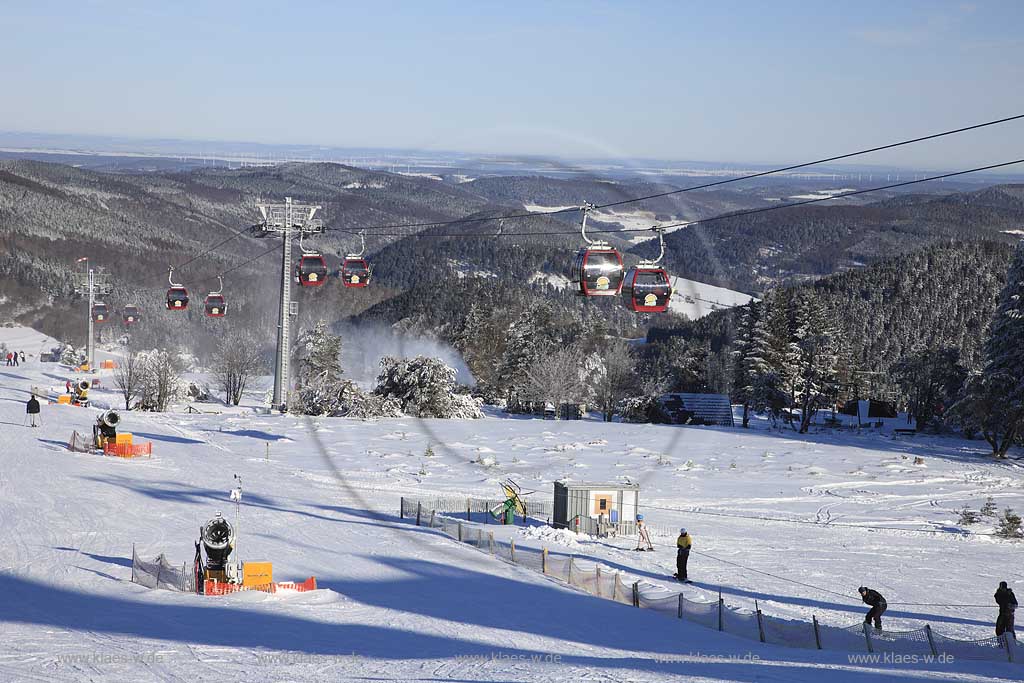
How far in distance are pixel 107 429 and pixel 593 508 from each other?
19253 mm

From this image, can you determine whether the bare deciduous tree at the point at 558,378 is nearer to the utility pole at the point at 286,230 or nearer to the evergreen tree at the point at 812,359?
the evergreen tree at the point at 812,359

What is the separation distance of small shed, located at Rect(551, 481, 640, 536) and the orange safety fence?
36.4 feet

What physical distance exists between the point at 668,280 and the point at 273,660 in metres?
9.43

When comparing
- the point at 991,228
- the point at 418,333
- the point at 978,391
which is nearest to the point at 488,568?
the point at 978,391

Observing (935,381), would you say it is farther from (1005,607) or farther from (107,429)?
(1005,607)

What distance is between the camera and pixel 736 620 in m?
19.2

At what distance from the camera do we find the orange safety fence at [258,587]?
19734mm

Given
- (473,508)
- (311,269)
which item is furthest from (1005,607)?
(311,269)

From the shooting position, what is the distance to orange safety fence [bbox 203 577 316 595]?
64.7 feet

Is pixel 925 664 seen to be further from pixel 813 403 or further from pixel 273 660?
pixel 813 403

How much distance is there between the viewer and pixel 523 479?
41.6 m

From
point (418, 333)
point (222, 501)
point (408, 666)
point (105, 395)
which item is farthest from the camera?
point (418, 333)

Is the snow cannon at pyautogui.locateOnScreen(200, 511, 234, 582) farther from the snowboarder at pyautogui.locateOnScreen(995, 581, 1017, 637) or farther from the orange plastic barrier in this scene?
the orange plastic barrier

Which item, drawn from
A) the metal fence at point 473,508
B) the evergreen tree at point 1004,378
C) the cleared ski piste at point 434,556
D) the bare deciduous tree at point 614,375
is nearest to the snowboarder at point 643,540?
the cleared ski piste at point 434,556
